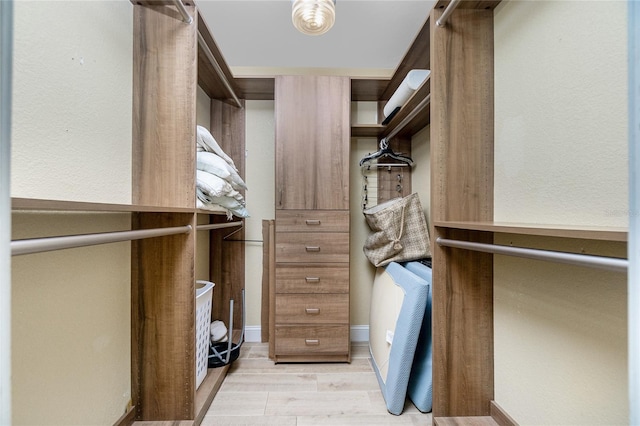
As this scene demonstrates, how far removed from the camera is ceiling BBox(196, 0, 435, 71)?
1642 millimetres

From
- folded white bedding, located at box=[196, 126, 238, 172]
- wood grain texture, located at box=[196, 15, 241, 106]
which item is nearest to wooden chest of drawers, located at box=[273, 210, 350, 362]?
folded white bedding, located at box=[196, 126, 238, 172]

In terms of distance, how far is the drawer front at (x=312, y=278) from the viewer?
1.87 metres

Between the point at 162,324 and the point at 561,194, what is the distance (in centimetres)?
167

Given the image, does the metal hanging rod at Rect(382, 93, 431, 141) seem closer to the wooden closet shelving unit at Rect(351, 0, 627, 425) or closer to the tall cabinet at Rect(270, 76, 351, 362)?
the wooden closet shelving unit at Rect(351, 0, 627, 425)

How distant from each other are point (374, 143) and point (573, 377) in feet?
6.00

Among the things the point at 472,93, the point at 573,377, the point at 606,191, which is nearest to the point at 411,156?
the point at 472,93

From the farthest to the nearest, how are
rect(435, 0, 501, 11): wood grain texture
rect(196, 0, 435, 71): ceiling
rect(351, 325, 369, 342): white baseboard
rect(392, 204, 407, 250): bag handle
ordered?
rect(351, 325, 369, 342): white baseboard, rect(392, 204, 407, 250): bag handle, rect(196, 0, 435, 71): ceiling, rect(435, 0, 501, 11): wood grain texture

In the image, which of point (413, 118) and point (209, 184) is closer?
point (209, 184)

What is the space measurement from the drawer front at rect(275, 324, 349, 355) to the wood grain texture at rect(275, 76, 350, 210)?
0.83 m

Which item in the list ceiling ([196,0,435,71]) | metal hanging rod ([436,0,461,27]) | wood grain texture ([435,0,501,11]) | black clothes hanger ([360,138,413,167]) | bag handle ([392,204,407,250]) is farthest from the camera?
black clothes hanger ([360,138,413,167])

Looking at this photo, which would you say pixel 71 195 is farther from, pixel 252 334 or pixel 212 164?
pixel 252 334

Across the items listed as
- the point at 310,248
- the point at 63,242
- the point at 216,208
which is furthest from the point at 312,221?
the point at 63,242

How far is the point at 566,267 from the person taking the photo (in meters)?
0.91

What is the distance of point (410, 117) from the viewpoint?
1753 mm
